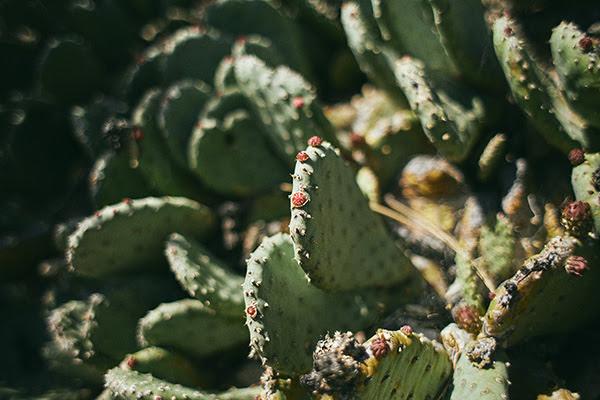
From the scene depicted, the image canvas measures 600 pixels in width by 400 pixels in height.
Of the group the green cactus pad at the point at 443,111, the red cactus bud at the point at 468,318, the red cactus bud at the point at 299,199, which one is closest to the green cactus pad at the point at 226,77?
the green cactus pad at the point at 443,111

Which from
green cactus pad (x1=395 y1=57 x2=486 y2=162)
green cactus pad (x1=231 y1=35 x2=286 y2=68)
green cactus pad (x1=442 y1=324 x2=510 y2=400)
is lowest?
green cactus pad (x1=442 y1=324 x2=510 y2=400)

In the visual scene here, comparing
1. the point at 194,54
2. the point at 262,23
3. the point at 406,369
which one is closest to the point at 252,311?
the point at 406,369

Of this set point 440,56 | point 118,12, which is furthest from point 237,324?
point 118,12

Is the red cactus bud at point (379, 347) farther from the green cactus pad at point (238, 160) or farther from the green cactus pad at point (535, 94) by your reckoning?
the green cactus pad at point (238, 160)

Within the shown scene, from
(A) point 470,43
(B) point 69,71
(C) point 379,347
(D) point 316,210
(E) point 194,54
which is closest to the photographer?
(C) point 379,347

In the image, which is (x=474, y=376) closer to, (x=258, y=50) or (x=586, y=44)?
(x=586, y=44)

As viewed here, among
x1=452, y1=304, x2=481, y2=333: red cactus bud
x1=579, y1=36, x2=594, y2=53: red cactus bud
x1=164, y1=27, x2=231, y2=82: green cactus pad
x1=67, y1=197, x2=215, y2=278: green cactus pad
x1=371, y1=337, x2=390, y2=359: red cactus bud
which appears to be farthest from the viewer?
x1=164, y1=27, x2=231, y2=82: green cactus pad

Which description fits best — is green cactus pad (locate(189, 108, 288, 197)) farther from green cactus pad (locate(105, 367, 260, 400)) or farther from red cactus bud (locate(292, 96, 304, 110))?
green cactus pad (locate(105, 367, 260, 400))

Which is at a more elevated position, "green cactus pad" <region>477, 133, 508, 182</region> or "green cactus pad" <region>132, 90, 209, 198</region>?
"green cactus pad" <region>132, 90, 209, 198</region>

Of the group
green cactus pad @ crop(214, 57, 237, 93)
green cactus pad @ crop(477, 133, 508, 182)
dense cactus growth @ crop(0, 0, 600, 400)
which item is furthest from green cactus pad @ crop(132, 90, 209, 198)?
green cactus pad @ crop(477, 133, 508, 182)
